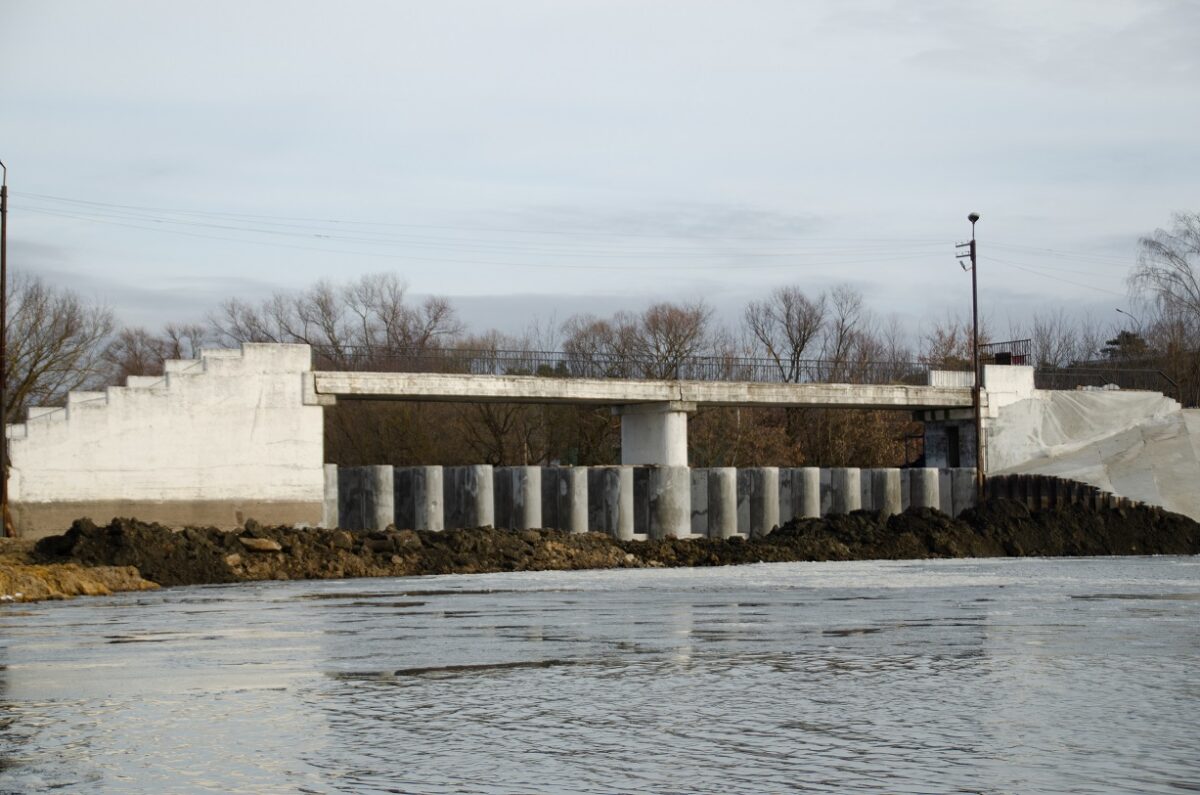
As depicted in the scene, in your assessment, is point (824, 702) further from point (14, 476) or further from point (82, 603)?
point (14, 476)

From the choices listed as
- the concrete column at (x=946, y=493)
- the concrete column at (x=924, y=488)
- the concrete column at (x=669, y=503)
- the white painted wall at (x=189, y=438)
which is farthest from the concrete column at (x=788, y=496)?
the white painted wall at (x=189, y=438)

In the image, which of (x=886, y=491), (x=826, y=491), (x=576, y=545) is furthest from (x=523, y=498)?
(x=886, y=491)

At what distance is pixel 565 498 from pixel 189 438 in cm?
1041

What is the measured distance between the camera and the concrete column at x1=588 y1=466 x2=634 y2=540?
4150cm

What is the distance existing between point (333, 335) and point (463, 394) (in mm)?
38408

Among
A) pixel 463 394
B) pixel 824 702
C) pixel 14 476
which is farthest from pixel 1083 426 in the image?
pixel 824 702

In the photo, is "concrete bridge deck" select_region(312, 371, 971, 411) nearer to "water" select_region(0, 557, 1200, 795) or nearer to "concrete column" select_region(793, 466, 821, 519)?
"concrete column" select_region(793, 466, 821, 519)

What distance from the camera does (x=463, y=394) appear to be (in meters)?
40.6

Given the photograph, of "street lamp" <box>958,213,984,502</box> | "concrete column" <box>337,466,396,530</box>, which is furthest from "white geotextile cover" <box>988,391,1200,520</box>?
"concrete column" <box>337,466,396,530</box>

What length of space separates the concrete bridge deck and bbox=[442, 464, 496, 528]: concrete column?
2251 mm

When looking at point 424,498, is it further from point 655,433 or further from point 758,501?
point 758,501

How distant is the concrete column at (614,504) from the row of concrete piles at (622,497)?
3cm

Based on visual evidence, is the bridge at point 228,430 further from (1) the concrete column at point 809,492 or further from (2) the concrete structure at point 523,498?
(1) the concrete column at point 809,492

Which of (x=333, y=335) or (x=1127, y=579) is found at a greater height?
(x=333, y=335)
